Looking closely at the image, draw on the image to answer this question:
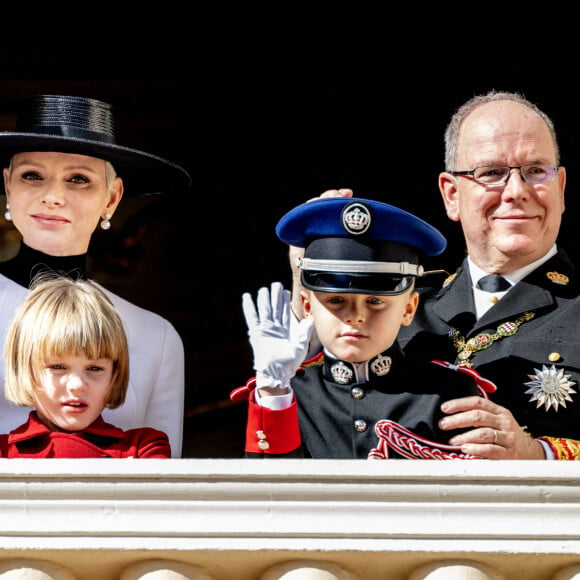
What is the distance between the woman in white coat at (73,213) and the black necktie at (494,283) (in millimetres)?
733

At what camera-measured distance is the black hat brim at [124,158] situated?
135 inches

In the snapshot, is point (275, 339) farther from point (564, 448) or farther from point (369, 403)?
point (564, 448)

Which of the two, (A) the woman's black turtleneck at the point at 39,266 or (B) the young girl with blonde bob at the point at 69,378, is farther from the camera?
(A) the woman's black turtleneck at the point at 39,266

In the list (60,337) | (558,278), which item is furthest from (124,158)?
(558,278)

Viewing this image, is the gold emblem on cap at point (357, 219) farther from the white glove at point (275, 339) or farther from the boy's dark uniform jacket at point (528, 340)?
the boy's dark uniform jacket at point (528, 340)

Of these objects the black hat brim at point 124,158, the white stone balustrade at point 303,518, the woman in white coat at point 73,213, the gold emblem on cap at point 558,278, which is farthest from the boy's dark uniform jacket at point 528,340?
the black hat brim at point 124,158

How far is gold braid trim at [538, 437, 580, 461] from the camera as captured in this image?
10.3 ft

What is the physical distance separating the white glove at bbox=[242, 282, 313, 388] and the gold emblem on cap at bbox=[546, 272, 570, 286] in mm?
803

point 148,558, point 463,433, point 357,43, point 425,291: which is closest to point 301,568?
point 148,558

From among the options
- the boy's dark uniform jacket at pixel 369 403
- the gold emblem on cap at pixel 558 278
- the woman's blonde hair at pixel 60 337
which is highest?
the gold emblem on cap at pixel 558 278

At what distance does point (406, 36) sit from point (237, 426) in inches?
59.1

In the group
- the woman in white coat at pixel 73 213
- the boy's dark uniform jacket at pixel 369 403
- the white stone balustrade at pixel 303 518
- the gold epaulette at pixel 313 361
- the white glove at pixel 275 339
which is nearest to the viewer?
the white stone balustrade at pixel 303 518

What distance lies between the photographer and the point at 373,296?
3.07 metres

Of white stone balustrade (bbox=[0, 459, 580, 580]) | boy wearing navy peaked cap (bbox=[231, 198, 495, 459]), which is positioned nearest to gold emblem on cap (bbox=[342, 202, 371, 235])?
boy wearing navy peaked cap (bbox=[231, 198, 495, 459])
